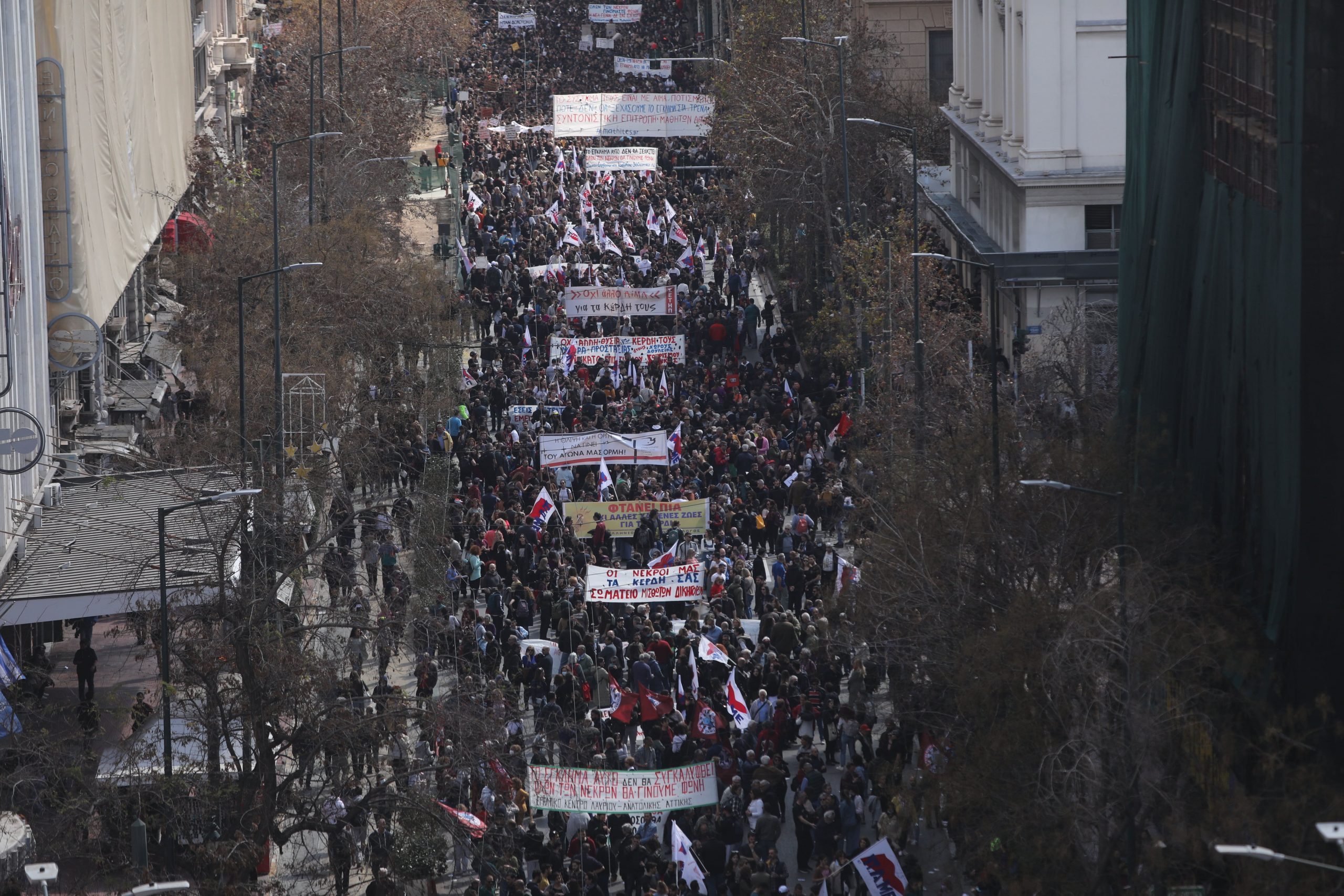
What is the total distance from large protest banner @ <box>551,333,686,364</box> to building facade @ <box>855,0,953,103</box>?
26115 millimetres

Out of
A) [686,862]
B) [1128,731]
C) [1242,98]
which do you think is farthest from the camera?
[1242,98]

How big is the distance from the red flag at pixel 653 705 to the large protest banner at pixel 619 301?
2448 centimetres

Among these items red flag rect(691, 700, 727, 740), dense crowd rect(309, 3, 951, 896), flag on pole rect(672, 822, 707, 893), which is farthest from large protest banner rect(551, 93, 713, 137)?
flag on pole rect(672, 822, 707, 893)

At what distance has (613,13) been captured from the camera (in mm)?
111688

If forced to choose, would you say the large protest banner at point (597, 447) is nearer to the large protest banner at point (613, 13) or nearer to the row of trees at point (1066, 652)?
the row of trees at point (1066, 652)

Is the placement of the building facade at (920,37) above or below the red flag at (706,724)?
above

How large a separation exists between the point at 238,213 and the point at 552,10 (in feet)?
225

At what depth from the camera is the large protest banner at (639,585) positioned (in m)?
33.5

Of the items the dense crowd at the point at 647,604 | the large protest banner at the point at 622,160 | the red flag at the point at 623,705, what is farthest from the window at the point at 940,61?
the red flag at the point at 623,705

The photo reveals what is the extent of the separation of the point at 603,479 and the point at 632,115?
37.4m

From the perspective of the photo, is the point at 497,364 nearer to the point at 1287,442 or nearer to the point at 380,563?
the point at 380,563

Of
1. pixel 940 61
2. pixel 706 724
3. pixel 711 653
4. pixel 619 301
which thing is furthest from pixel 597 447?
pixel 940 61

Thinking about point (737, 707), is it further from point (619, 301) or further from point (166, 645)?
point (619, 301)

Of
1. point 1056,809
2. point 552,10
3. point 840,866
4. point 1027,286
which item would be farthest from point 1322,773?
point 552,10
